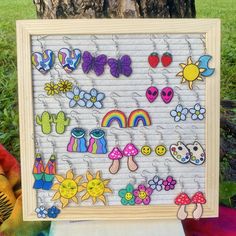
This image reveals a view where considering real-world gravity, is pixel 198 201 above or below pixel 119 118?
below

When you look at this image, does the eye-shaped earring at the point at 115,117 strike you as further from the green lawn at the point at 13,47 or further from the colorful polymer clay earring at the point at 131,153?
the green lawn at the point at 13,47

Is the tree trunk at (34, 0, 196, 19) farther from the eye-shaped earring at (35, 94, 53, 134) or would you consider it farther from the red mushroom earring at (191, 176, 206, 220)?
the red mushroom earring at (191, 176, 206, 220)

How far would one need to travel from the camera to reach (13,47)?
2.65m

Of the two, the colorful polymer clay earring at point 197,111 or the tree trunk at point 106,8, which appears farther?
the tree trunk at point 106,8

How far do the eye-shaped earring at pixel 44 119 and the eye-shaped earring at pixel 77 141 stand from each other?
0.05 meters

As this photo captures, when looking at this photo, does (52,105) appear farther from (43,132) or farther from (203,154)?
(203,154)

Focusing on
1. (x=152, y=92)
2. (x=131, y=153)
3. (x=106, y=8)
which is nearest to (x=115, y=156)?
(x=131, y=153)

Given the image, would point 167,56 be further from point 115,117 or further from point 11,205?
point 11,205

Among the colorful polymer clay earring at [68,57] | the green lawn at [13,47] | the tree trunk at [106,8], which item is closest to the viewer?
the colorful polymer clay earring at [68,57]

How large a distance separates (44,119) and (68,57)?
127 mm

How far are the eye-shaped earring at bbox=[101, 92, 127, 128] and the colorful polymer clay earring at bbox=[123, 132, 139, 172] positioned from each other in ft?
0.09

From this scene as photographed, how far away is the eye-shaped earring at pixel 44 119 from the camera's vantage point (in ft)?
3.62

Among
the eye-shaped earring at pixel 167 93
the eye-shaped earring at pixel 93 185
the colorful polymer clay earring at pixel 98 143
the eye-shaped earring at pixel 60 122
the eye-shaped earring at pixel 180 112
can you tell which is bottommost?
the eye-shaped earring at pixel 93 185

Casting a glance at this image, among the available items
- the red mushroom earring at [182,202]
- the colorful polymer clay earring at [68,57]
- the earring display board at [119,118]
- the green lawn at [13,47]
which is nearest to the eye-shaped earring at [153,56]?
the earring display board at [119,118]
